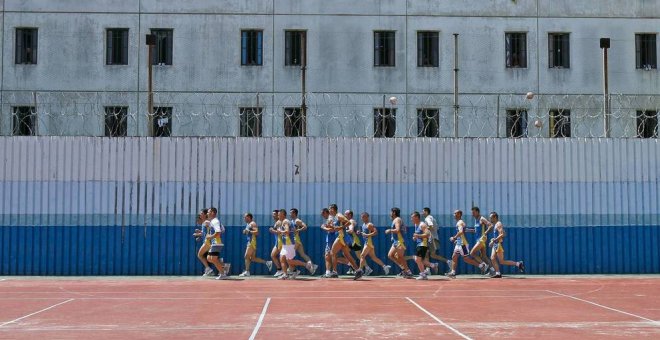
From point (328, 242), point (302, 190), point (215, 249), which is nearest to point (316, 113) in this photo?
point (302, 190)

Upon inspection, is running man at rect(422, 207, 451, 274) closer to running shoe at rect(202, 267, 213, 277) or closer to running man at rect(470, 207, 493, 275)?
running man at rect(470, 207, 493, 275)

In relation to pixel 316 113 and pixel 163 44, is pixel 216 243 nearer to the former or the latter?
pixel 316 113

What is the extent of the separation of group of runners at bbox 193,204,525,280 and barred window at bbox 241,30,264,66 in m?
14.1

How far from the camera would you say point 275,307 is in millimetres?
14938

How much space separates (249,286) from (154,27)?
1850cm

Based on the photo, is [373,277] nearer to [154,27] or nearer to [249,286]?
[249,286]

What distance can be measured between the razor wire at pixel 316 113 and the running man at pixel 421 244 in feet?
39.0

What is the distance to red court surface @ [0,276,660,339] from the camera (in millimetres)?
11727

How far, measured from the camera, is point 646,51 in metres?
36.0

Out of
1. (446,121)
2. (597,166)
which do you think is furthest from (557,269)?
(446,121)

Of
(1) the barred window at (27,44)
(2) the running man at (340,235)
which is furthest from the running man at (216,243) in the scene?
(1) the barred window at (27,44)

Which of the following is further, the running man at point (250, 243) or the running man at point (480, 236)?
the running man at point (480, 236)

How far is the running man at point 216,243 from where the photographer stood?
69.9 feet

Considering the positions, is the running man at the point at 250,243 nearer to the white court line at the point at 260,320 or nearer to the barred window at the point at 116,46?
the white court line at the point at 260,320
